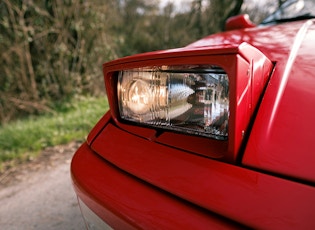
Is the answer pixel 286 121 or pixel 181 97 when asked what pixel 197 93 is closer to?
pixel 181 97

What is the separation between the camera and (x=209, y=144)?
0.73 meters

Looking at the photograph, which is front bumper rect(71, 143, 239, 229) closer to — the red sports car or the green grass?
the red sports car

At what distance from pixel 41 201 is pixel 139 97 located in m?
1.48

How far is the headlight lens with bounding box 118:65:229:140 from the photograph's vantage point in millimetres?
700

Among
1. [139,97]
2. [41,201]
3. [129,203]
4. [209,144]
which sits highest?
[139,97]

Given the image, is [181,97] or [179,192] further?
[181,97]

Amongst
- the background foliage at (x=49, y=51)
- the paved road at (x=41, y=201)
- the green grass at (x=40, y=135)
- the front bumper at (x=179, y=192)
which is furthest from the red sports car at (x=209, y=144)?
the background foliage at (x=49, y=51)

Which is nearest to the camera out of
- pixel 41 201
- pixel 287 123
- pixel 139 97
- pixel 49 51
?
pixel 287 123

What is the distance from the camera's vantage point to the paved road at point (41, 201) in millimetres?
1625

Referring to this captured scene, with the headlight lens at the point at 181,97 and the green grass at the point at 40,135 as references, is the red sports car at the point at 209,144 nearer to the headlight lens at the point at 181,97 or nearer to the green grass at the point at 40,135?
the headlight lens at the point at 181,97

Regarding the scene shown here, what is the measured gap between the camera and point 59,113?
15.1 ft

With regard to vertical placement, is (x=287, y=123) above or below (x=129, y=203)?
above

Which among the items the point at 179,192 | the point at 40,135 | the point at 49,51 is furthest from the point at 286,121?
the point at 49,51

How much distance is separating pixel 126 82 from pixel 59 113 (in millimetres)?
4087
